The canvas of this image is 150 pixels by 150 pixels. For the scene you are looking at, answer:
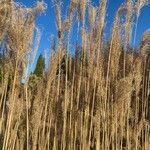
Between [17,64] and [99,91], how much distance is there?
1022mm

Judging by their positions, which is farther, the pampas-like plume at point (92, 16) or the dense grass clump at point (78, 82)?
the pampas-like plume at point (92, 16)

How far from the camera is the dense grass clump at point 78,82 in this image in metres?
4.59

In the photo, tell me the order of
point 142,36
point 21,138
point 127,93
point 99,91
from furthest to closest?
point 142,36, point 21,138, point 99,91, point 127,93

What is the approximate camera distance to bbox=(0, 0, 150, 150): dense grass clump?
15.0 feet

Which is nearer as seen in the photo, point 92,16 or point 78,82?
point 92,16

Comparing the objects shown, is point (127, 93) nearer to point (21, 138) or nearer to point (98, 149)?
point (98, 149)

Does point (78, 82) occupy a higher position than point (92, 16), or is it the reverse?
point (92, 16)

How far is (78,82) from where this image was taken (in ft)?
17.6

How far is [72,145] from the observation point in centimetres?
518

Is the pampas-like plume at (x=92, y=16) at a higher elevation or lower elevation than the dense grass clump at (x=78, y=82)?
higher

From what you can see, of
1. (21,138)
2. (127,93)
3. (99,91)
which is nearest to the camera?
(127,93)

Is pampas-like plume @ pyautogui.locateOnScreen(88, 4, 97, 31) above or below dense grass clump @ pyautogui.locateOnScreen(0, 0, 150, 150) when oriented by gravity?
above

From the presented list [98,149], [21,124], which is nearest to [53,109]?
[21,124]

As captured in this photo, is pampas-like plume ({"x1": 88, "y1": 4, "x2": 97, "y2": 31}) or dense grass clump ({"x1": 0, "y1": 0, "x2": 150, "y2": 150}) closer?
dense grass clump ({"x1": 0, "y1": 0, "x2": 150, "y2": 150})
